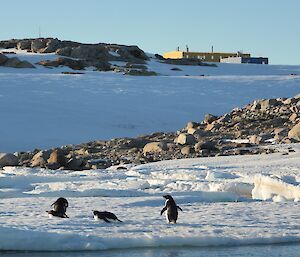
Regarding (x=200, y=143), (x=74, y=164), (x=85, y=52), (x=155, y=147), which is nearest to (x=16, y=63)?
(x=85, y=52)

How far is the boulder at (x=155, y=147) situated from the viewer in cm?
2130

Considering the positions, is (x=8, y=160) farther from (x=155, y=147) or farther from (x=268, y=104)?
(x=268, y=104)

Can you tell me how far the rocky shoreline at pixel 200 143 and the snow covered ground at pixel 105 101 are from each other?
4658 millimetres

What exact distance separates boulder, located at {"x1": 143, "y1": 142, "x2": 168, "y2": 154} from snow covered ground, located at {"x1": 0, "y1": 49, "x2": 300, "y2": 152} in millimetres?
6372

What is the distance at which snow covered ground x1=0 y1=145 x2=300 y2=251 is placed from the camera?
970cm

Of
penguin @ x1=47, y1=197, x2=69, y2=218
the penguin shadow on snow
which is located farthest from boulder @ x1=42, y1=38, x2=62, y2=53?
the penguin shadow on snow

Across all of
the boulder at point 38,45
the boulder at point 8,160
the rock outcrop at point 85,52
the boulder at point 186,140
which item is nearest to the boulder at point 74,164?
the boulder at point 8,160

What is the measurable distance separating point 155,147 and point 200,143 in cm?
141

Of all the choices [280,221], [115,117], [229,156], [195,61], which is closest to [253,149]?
[229,156]

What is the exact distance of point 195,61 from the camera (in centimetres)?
6166

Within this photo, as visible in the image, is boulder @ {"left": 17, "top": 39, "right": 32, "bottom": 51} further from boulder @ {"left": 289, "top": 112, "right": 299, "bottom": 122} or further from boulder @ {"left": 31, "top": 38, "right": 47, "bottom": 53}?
boulder @ {"left": 289, "top": 112, "right": 299, "bottom": 122}

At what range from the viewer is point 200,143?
2072 cm

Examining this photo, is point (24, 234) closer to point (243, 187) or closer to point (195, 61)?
point (243, 187)

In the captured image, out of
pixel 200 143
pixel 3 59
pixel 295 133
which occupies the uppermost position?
pixel 3 59
